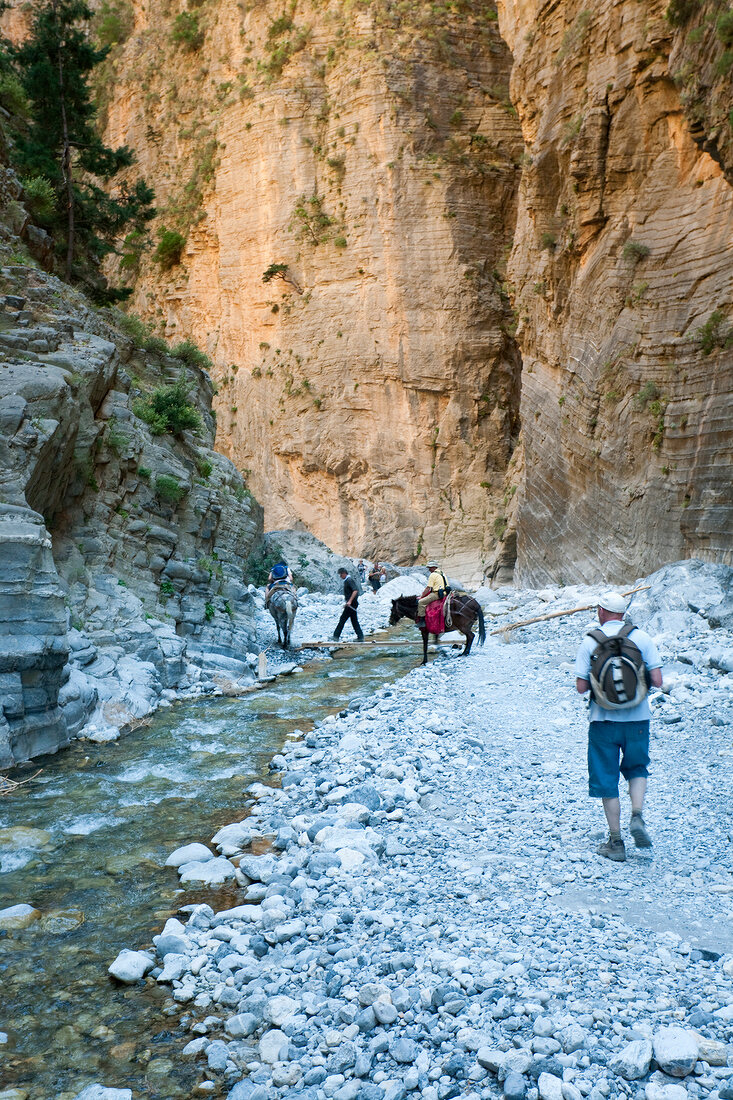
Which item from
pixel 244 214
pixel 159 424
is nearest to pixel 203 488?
pixel 159 424

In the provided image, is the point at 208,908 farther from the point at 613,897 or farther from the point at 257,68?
the point at 257,68

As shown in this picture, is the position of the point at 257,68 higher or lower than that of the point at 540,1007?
higher

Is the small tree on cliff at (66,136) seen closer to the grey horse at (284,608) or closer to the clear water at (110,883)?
the grey horse at (284,608)

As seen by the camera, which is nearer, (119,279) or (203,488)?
(203,488)

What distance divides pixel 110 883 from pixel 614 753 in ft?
11.3

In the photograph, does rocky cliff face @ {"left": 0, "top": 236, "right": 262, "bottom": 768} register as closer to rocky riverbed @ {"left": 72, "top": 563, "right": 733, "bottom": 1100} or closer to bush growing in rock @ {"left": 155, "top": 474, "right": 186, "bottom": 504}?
bush growing in rock @ {"left": 155, "top": 474, "right": 186, "bottom": 504}

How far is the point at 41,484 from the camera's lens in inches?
405

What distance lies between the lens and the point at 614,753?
15.5 feet

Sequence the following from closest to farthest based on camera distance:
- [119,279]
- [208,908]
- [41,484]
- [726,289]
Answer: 1. [208,908]
2. [41,484]
3. [726,289]
4. [119,279]

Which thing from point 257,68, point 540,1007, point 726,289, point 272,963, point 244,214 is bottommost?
point 272,963

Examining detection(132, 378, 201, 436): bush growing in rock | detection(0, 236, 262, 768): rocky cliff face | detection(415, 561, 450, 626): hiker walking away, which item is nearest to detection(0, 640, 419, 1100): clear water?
detection(0, 236, 262, 768): rocky cliff face

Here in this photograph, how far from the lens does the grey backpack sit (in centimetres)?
454

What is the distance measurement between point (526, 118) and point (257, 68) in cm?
2148

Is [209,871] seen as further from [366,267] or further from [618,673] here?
[366,267]
